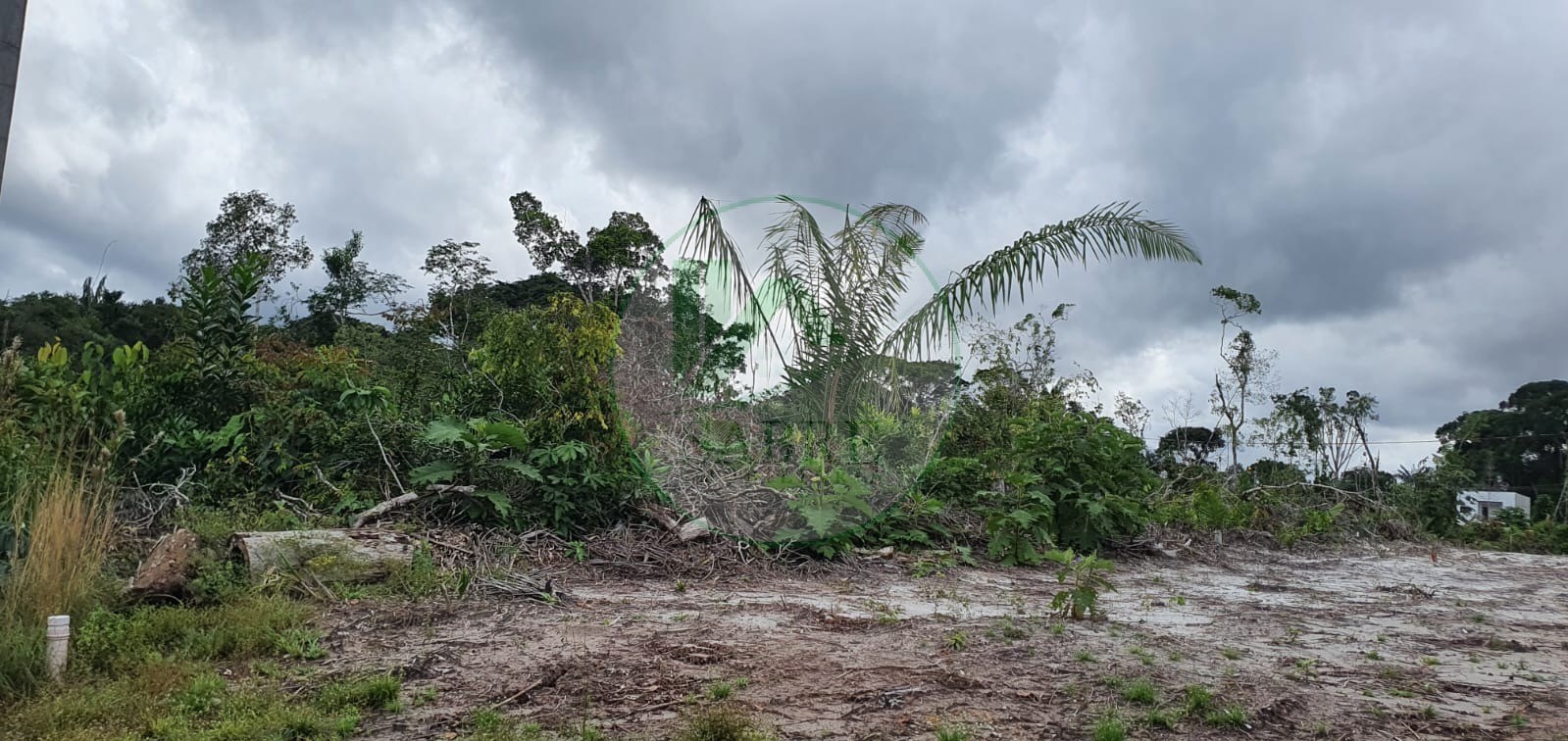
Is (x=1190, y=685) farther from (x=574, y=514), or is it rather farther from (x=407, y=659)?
(x=574, y=514)

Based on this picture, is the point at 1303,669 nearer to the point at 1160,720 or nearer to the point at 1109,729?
the point at 1160,720

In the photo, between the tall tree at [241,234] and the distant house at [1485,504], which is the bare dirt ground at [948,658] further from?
the tall tree at [241,234]

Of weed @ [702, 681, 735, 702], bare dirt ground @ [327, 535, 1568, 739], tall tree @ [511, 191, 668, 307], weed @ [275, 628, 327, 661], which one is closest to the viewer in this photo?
bare dirt ground @ [327, 535, 1568, 739]

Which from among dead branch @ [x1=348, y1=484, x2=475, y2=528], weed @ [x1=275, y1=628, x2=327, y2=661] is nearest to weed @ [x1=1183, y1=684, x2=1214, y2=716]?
weed @ [x1=275, y1=628, x2=327, y2=661]

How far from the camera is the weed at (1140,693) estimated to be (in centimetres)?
306

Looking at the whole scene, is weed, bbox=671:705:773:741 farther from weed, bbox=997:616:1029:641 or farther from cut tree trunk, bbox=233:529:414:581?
cut tree trunk, bbox=233:529:414:581

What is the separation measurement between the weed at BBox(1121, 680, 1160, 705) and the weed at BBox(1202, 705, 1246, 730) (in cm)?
20

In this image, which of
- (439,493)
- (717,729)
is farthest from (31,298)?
(717,729)

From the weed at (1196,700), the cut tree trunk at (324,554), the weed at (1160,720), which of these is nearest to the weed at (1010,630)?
the weed at (1196,700)

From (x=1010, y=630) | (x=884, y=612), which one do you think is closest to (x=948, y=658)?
(x=1010, y=630)

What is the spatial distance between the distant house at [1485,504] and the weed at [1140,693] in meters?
15.5

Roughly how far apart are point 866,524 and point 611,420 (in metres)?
2.20

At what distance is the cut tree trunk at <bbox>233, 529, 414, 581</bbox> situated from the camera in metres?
4.85

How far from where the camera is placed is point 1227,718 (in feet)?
9.34
